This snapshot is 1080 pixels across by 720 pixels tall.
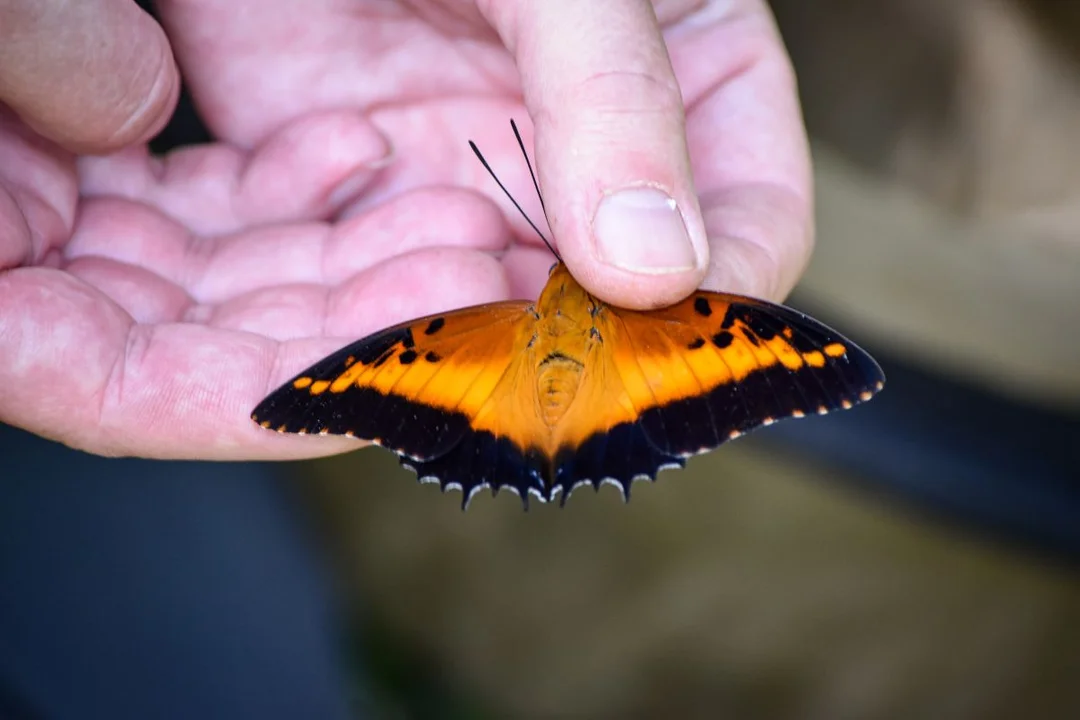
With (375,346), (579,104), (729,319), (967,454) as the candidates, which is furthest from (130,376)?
(967,454)

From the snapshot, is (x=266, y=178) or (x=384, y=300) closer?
(x=384, y=300)

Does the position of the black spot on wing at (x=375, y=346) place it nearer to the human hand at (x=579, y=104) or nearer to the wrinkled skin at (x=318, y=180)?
the wrinkled skin at (x=318, y=180)

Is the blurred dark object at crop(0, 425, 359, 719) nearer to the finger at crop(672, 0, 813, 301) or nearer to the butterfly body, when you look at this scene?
the butterfly body

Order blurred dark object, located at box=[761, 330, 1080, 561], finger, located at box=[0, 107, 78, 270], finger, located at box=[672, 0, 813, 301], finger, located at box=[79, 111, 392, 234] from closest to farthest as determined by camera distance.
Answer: finger, located at box=[0, 107, 78, 270], finger, located at box=[672, 0, 813, 301], finger, located at box=[79, 111, 392, 234], blurred dark object, located at box=[761, 330, 1080, 561]

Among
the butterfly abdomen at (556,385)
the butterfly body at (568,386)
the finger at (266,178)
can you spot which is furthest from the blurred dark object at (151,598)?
the butterfly abdomen at (556,385)

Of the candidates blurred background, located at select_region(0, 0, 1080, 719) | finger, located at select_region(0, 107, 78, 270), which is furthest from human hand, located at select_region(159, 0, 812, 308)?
blurred background, located at select_region(0, 0, 1080, 719)

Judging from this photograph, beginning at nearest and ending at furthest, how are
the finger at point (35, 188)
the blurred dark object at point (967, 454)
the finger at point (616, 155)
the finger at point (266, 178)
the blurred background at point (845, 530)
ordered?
1. the finger at point (616, 155)
2. the finger at point (35, 188)
3. the finger at point (266, 178)
4. the blurred dark object at point (967, 454)
5. the blurred background at point (845, 530)

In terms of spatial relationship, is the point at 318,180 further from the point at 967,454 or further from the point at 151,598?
the point at 967,454
